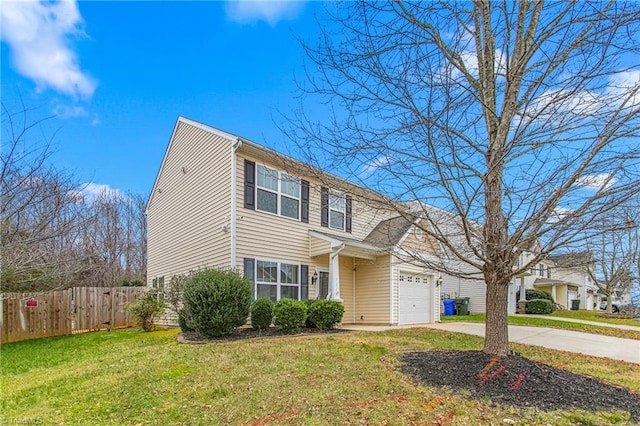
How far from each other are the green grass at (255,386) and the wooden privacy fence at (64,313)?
12.4ft

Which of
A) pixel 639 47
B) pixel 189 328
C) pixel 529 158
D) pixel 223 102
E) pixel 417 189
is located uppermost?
pixel 223 102

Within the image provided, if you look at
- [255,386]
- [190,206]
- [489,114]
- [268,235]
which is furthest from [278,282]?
[489,114]

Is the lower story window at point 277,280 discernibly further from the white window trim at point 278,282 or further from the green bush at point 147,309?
the green bush at point 147,309

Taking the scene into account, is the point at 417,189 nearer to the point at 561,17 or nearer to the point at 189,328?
the point at 561,17

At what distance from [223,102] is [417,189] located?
8.98 m

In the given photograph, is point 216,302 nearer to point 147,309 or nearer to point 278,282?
point 278,282

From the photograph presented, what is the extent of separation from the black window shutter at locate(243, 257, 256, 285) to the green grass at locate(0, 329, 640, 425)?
294 cm

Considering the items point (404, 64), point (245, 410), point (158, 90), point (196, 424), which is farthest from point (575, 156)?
point (158, 90)

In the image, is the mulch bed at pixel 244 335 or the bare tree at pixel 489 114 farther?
the mulch bed at pixel 244 335

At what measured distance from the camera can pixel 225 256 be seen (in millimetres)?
11469

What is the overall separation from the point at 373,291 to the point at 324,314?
144 inches

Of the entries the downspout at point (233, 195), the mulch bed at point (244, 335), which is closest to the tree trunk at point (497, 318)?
the mulch bed at point (244, 335)

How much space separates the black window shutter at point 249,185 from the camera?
38.7 feet

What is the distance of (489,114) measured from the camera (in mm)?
5469
